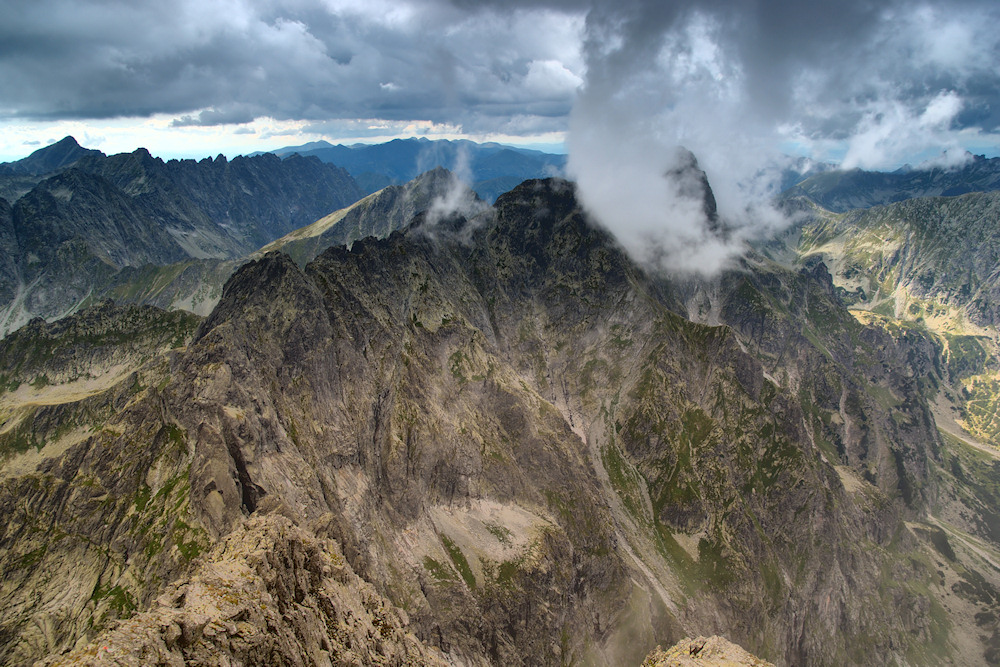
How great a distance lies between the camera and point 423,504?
12744cm

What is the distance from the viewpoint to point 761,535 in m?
170

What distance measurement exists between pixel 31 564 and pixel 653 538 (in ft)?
527

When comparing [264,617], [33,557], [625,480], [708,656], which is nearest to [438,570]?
[708,656]

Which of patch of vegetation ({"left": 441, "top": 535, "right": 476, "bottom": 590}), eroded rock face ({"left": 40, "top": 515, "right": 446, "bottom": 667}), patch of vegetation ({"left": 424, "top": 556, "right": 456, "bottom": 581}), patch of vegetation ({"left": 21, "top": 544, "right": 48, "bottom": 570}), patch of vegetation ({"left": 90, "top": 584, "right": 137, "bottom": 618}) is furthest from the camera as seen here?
patch of vegetation ({"left": 441, "top": 535, "right": 476, "bottom": 590})

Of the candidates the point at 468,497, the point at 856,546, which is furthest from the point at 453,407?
the point at 856,546

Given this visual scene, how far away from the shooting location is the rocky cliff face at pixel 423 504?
6969cm

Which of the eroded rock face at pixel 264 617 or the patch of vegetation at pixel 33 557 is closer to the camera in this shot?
the eroded rock face at pixel 264 617

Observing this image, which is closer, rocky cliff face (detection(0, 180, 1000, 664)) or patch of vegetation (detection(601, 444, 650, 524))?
rocky cliff face (detection(0, 180, 1000, 664))

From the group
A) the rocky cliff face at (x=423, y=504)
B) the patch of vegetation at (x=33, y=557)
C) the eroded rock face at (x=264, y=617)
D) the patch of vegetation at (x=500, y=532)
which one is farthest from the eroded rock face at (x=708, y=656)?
the patch of vegetation at (x=33, y=557)

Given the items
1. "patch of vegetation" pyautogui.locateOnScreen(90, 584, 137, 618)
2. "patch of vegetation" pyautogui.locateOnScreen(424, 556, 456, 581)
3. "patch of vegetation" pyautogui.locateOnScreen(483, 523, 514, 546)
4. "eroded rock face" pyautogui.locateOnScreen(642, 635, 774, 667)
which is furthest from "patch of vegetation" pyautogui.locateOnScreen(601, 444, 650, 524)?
"patch of vegetation" pyautogui.locateOnScreen(90, 584, 137, 618)

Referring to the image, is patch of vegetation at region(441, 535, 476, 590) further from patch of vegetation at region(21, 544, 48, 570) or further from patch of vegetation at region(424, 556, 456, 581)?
patch of vegetation at region(21, 544, 48, 570)

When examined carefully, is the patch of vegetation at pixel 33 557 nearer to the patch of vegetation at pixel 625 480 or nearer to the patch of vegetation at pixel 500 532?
the patch of vegetation at pixel 500 532

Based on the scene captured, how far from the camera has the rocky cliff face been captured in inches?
2744

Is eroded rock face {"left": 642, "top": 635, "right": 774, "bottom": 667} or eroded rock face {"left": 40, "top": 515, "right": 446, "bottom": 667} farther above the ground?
eroded rock face {"left": 40, "top": 515, "right": 446, "bottom": 667}
